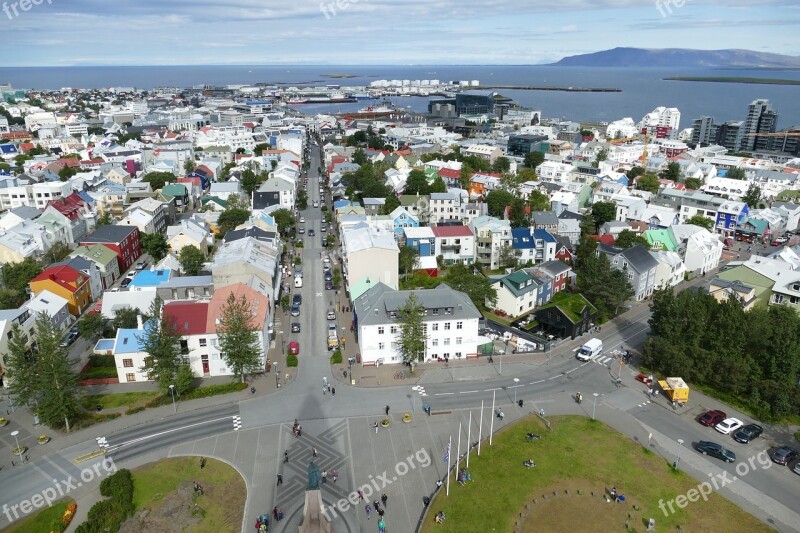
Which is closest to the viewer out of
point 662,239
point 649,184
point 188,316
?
point 188,316

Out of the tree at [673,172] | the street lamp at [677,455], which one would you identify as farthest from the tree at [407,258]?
the tree at [673,172]

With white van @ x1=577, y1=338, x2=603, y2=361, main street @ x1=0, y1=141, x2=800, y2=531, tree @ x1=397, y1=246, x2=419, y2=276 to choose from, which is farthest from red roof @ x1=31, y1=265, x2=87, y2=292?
white van @ x1=577, y1=338, x2=603, y2=361

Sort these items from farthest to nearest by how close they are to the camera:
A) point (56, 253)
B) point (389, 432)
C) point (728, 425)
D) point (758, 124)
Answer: point (758, 124) < point (56, 253) < point (728, 425) < point (389, 432)

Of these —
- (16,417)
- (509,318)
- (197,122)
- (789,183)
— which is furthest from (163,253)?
(197,122)

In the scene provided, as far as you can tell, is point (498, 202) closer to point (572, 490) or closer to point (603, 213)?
point (603, 213)

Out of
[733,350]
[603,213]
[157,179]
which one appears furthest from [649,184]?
[157,179]

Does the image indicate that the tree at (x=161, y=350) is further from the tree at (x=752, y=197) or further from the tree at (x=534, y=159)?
the tree at (x=534, y=159)
